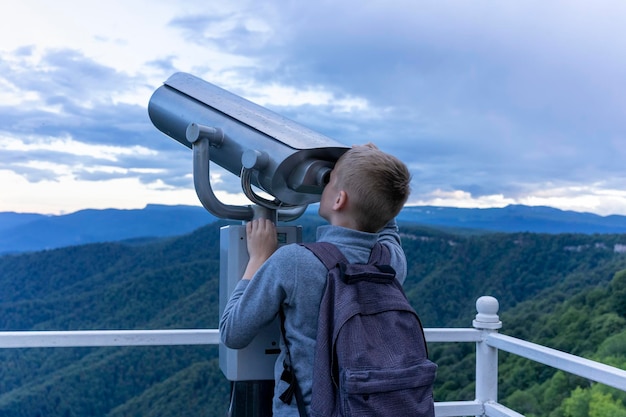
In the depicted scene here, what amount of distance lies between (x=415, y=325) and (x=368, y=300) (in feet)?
0.42

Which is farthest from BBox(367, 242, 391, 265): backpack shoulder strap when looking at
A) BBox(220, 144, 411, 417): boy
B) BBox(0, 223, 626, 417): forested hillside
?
BBox(0, 223, 626, 417): forested hillside

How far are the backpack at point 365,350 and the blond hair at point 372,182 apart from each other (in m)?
0.10

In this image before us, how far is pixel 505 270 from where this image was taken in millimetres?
13195

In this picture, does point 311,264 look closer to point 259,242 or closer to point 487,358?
point 259,242

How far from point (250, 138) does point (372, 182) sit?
1.06ft

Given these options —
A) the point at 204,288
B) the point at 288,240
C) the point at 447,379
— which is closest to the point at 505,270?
the point at 204,288

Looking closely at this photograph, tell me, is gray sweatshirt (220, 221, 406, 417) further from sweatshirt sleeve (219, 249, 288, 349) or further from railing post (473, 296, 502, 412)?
railing post (473, 296, 502, 412)

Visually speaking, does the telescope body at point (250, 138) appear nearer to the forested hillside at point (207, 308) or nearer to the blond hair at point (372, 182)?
the blond hair at point (372, 182)

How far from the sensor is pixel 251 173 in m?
1.39

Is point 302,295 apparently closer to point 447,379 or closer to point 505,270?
point 447,379

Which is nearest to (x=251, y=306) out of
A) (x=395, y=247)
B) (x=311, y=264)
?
(x=311, y=264)

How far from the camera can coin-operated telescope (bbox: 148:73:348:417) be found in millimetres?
1330

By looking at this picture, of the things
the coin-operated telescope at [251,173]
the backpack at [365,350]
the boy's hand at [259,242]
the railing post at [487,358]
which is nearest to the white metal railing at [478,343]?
the railing post at [487,358]

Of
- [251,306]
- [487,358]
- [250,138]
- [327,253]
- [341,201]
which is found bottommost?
[487,358]
